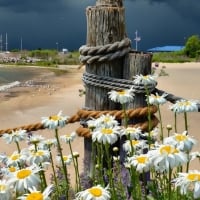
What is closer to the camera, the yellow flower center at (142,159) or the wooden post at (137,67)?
the yellow flower center at (142,159)

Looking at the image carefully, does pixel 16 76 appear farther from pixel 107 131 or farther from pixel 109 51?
pixel 107 131

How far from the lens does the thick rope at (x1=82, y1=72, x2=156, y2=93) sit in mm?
3350

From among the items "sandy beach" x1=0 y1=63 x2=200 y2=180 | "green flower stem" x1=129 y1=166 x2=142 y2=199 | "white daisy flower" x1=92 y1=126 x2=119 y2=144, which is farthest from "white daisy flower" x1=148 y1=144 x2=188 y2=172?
"sandy beach" x1=0 y1=63 x2=200 y2=180

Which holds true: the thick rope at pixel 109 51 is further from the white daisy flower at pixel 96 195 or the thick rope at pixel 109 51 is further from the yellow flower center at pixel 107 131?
the white daisy flower at pixel 96 195

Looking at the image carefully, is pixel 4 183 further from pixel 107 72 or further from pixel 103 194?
pixel 107 72

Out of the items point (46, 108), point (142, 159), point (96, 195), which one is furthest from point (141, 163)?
point (46, 108)

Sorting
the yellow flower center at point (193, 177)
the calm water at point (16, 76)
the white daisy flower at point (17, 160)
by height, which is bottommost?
the calm water at point (16, 76)

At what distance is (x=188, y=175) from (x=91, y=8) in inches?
79.7

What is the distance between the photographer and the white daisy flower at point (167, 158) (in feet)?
5.16

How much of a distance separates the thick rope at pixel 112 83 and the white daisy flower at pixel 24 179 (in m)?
1.71

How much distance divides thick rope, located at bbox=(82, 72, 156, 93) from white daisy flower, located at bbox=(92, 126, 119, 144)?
1296 mm

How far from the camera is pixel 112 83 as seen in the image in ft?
11.2

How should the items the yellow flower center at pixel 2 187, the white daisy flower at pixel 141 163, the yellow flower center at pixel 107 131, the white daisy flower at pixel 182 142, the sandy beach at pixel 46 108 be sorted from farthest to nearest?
the sandy beach at pixel 46 108 → the yellow flower center at pixel 107 131 → the white daisy flower at pixel 141 163 → the white daisy flower at pixel 182 142 → the yellow flower center at pixel 2 187

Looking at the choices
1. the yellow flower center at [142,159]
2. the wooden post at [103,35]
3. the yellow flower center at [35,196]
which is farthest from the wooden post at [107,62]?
the yellow flower center at [35,196]
